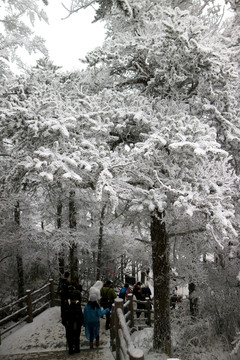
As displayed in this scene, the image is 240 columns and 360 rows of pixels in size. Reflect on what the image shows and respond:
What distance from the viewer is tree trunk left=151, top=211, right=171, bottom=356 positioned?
296 inches

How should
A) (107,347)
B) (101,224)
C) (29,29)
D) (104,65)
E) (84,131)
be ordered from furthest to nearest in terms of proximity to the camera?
(101,224) → (29,29) → (104,65) → (107,347) → (84,131)

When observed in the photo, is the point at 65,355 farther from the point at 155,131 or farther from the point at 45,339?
the point at 155,131

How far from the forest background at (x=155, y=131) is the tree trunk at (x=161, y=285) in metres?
0.03

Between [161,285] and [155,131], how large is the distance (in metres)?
4.05

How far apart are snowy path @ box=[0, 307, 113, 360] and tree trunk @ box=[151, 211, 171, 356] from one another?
4.53ft

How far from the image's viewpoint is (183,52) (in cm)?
653

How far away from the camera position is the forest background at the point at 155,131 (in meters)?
5.67

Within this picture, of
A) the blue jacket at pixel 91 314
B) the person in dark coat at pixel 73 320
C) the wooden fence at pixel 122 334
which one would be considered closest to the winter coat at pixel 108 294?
the wooden fence at pixel 122 334

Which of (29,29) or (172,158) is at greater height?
(29,29)

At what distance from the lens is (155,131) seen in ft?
20.5

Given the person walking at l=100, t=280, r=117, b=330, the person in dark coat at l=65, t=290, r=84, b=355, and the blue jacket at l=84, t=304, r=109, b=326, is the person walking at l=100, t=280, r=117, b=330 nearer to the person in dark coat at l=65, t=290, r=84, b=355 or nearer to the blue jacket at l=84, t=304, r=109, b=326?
the blue jacket at l=84, t=304, r=109, b=326

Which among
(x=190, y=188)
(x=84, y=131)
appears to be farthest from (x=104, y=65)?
(x=190, y=188)

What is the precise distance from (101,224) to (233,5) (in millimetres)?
15346

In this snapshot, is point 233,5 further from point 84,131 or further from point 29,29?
point 29,29
